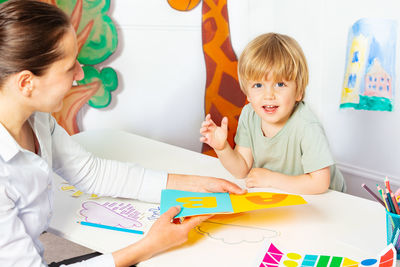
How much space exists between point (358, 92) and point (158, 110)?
3.47 feet

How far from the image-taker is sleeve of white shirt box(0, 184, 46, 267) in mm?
828

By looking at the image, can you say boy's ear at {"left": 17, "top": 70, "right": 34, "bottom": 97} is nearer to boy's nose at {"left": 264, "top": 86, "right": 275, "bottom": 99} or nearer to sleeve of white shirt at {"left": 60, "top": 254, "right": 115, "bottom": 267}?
sleeve of white shirt at {"left": 60, "top": 254, "right": 115, "bottom": 267}

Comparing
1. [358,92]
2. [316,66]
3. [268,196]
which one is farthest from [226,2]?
[268,196]

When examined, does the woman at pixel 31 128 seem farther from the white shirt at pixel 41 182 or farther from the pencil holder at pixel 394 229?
the pencil holder at pixel 394 229

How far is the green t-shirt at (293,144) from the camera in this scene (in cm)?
126

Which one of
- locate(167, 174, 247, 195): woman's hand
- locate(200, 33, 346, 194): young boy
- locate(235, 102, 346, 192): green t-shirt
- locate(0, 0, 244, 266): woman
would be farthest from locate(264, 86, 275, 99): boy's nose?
locate(0, 0, 244, 266): woman

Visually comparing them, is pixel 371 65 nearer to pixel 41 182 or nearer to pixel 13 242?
pixel 41 182

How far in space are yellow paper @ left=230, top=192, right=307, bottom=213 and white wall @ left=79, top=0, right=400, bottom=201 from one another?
1.27 metres

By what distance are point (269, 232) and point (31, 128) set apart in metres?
0.63

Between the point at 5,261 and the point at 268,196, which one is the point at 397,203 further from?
the point at 5,261

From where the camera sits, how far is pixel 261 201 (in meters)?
1.03

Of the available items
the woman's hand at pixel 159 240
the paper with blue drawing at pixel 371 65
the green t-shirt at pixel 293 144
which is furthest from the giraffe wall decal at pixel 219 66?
the woman's hand at pixel 159 240

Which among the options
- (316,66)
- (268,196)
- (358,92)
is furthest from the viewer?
(316,66)

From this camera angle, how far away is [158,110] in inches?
93.2
